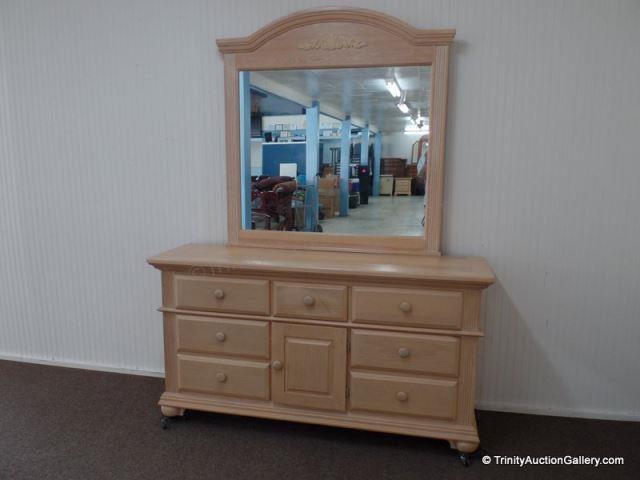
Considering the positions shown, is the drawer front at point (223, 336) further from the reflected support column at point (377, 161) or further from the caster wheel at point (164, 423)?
the reflected support column at point (377, 161)

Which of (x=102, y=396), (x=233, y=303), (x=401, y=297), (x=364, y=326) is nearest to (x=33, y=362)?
(x=102, y=396)

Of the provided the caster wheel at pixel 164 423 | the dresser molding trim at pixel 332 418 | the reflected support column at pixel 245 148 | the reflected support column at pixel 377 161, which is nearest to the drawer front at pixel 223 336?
the dresser molding trim at pixel 332 418

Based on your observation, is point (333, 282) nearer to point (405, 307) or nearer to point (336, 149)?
point (405, 307)

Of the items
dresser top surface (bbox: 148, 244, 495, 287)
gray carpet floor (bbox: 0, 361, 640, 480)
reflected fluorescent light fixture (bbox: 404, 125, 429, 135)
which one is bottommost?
gray carpet floor (bbox: 0, 361, 640, 480)

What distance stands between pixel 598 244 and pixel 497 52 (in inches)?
42.7

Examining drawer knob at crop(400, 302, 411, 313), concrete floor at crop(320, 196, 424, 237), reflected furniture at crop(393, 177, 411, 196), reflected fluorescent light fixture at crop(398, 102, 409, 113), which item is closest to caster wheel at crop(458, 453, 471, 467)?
drawer knob at crop(400, 302, 411, 313)

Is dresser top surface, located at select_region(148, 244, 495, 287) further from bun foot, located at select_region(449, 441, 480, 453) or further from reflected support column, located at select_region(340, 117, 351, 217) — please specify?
bun foot, located at select_region(449, 441, 480, 453)

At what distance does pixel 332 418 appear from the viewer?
2.11 metres

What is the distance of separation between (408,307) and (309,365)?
0.54 m

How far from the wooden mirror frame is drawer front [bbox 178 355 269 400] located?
0.66 m

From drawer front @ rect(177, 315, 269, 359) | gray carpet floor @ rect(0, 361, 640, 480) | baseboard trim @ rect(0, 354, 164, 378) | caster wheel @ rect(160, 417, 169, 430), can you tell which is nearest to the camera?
gray carpet floor @ rect(0, 361, 640, 480)

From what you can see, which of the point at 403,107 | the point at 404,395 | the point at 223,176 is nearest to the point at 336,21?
the point at 403,107

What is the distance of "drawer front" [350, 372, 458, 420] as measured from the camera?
2.00 metres

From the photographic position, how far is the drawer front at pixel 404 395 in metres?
2.00
